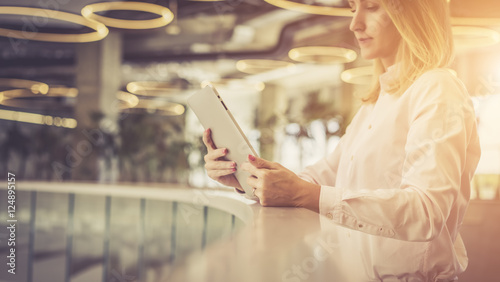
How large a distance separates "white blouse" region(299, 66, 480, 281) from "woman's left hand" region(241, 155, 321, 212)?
0.05 m

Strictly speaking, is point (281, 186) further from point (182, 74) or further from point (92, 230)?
point (182, 74)

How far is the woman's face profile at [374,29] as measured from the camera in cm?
135

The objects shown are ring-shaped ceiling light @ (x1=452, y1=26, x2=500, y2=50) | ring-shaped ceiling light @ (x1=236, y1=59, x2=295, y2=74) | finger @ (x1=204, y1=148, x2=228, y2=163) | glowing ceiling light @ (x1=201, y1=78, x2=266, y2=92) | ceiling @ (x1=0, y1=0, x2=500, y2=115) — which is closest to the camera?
finger @ (x1=204, y1=148, x2=228, y2=163)

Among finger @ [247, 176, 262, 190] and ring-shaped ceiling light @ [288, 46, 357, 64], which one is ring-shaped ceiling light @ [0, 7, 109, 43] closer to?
ring-shaped ceiling light @ [288, 46, 357, 64]

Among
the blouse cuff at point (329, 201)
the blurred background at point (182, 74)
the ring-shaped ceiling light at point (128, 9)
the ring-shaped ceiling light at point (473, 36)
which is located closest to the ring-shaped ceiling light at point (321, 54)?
the blurred background at point (182, 74)

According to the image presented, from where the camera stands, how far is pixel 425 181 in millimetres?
1031

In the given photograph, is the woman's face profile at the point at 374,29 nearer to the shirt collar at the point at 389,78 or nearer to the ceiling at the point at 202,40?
the shirt collar at the point at 389,78

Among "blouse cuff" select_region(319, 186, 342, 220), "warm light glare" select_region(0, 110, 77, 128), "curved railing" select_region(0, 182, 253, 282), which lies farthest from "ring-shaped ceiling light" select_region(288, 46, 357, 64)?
"warm light glare" select_region(0, 110, 77, 128)

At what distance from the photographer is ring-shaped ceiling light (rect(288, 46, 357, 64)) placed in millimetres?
7682

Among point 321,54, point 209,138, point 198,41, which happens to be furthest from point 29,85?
point 209,138

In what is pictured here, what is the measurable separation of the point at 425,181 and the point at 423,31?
44cm

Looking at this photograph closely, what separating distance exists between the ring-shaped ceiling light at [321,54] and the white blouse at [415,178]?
6426mm

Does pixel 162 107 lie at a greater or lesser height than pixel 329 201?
greater

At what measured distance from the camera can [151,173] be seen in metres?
9.78
